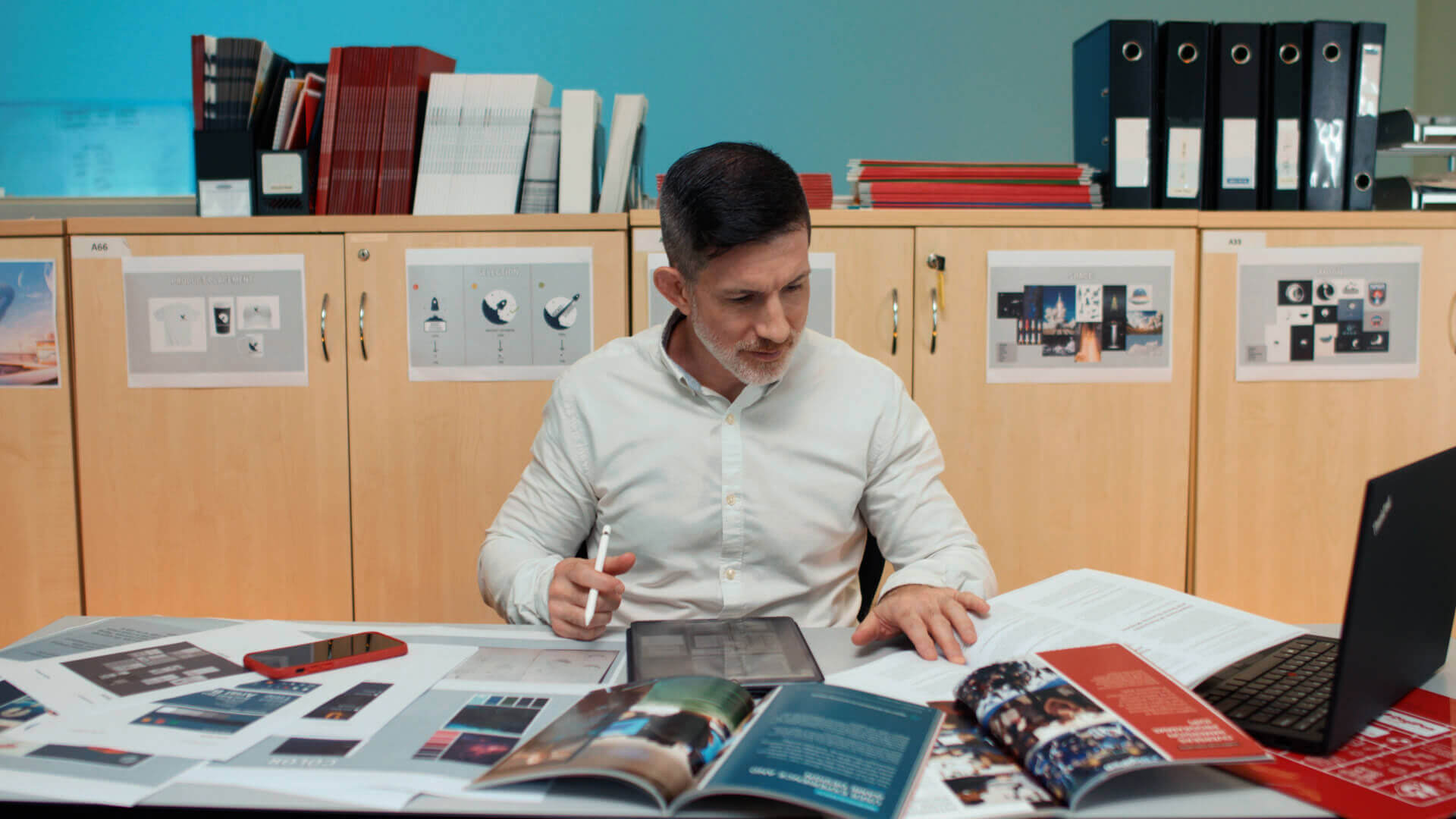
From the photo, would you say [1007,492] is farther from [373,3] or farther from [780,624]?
[373,3]

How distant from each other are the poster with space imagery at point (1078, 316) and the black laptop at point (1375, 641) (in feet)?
3.56

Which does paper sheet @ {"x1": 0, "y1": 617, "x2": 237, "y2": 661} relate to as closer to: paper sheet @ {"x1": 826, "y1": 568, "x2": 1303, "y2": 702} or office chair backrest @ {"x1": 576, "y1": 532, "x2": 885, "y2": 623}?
paper sheet @ {"x1": 826, "y1": 568, "x2": 1303, "y2": 702}

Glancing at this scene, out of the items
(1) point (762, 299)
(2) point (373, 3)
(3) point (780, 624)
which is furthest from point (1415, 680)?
(2) point (373, 3)

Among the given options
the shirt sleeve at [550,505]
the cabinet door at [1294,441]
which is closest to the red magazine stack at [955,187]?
the cabinet door at [1294,441]

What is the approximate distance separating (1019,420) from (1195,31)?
901 mm

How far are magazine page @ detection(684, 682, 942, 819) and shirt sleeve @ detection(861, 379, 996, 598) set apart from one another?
467 millimetres

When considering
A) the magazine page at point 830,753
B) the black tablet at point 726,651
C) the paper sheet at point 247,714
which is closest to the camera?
the magazine page at point 830,753

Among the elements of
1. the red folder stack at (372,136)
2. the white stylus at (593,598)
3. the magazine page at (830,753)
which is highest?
the red folder stack at (372,136)

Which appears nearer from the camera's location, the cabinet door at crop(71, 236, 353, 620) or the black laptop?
the black laptop

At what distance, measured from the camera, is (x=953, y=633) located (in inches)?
39.1

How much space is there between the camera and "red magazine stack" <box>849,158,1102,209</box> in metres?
1.96

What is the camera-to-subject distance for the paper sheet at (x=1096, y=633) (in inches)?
35.3

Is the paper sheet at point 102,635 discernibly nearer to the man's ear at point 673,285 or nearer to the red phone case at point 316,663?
the red phone case at point 316,663

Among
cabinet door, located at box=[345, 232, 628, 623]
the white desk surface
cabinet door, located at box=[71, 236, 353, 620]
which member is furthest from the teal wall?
the white desk surface
